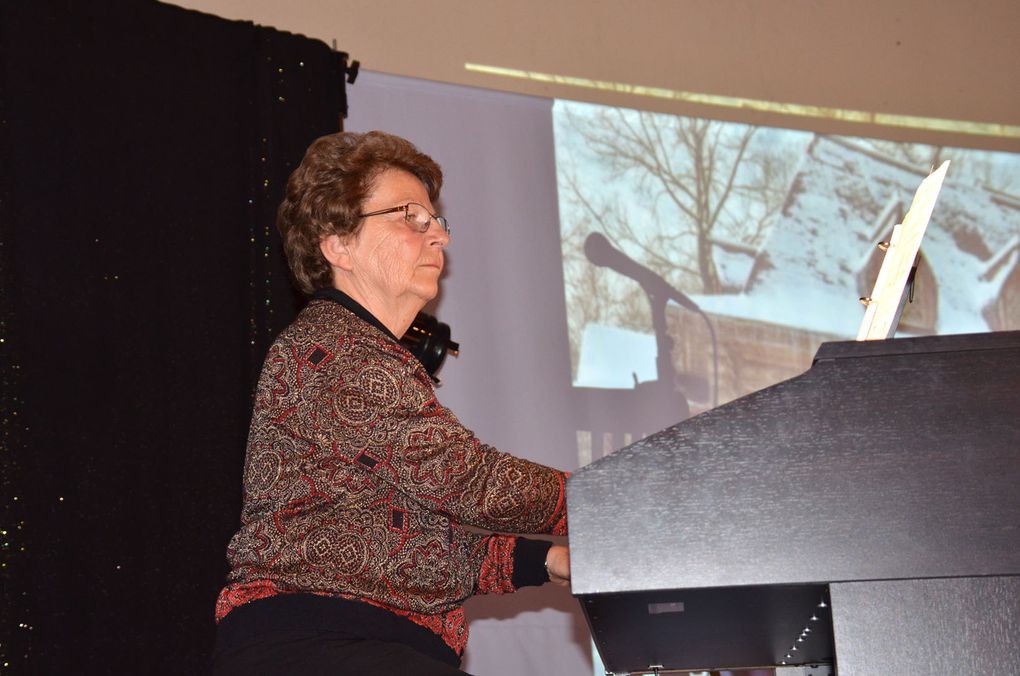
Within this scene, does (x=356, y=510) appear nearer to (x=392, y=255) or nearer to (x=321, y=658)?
(x=321, y=658)

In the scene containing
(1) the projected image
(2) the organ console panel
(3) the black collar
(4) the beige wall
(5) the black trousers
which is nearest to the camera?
(2) the organ console panel

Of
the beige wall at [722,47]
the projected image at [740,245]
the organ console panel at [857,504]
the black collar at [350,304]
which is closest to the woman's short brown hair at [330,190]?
the black collar at [350,304]

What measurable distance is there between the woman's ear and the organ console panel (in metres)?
0.90

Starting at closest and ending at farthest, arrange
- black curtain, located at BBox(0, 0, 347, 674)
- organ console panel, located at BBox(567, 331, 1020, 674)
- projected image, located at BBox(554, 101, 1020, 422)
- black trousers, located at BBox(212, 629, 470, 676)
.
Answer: organ console panel, located at BBox(567, 331, 1020, 674) → black trousers, located at BBox(212, 629, 470, 676) → black curtain, located at BBox(0, 0, 347, 674) → projected image, located at BBox(554, 101, 1020, 422)

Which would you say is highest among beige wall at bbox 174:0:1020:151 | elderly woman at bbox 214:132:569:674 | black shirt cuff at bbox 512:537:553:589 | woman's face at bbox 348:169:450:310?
beige wall at bbox 174:0:1020:151

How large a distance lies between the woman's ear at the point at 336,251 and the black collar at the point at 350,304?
0.43 ft

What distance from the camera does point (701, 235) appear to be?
3402mm

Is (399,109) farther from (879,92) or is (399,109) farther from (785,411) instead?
(785,411)

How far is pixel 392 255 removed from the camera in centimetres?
192

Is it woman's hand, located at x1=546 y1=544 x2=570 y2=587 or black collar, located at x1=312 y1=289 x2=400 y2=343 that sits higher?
black collar, located at x1=312 y1=289 x2=400 y2=343

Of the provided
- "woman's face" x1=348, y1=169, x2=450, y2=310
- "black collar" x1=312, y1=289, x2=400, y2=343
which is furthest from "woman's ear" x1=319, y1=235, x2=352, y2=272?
"black collar" x1=312, y1=289, x2=400, y2=343

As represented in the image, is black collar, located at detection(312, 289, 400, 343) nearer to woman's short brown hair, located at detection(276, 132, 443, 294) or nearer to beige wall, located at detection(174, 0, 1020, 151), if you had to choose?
woman's short brown hair, located at detection(276, 132, 443, 294)

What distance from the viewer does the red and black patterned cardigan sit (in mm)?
1503

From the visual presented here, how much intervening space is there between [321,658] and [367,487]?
251 mm
